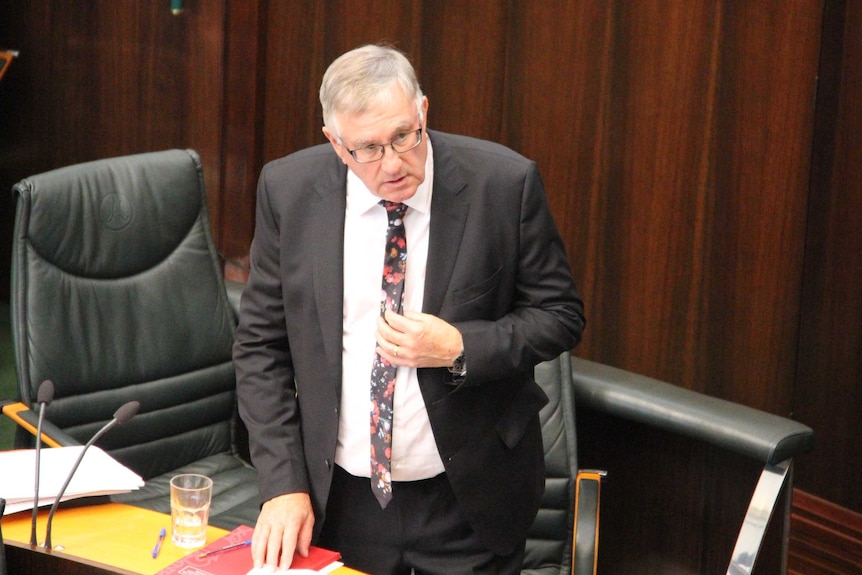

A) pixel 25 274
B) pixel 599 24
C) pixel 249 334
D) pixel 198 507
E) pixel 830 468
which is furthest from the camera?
pixel 599 24

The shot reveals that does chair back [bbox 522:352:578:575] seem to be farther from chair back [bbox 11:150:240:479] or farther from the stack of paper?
the stack of paper

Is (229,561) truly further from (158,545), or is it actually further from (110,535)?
(110,535)

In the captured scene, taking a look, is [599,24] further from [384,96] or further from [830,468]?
[384,96]

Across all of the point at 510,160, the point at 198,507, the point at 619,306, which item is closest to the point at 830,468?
the point at 619,306

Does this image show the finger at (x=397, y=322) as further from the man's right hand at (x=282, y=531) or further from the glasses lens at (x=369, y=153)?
the man's right hand at (x=282, y=531)

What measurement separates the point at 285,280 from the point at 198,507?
0.41 meters

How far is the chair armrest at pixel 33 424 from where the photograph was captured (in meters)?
2.34

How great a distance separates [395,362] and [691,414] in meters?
0.93

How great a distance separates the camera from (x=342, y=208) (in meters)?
1.93

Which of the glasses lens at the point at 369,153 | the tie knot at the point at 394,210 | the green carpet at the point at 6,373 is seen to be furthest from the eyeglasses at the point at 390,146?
the green carpet at the point at 6,373

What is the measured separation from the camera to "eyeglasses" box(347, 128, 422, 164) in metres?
1.77

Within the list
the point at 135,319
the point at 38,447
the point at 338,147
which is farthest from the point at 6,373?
the point at 338,147

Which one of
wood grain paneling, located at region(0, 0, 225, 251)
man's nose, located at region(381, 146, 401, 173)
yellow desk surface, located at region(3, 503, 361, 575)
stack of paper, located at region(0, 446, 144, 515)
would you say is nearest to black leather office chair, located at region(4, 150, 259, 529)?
stack of paper, located at region(0, 446, 144, 515)

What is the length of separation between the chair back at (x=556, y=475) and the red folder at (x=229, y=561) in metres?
0.89
